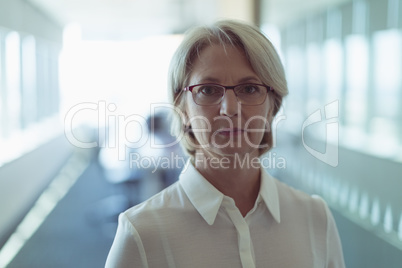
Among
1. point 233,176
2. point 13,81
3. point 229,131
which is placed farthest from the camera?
point 13,81

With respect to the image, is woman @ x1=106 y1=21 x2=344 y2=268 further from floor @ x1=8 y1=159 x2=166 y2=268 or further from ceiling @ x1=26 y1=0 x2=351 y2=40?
ceiling @ x1=26 y1=0 x2=351 y2=40

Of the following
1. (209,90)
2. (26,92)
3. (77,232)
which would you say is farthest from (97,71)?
(209,90)

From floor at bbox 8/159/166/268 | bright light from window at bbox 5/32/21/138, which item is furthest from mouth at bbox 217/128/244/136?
bright light from window at bbox 5/32/21/138

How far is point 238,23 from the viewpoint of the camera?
1.09 metres

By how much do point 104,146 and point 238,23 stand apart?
5.62 metres

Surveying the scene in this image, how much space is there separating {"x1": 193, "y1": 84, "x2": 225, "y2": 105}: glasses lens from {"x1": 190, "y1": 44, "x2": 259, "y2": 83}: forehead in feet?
0.07

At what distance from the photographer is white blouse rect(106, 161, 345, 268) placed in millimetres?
959

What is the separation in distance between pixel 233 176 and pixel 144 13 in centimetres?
819

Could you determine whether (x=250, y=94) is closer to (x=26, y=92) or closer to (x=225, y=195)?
(x=225, y=195)

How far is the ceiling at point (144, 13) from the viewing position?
12.0 feet

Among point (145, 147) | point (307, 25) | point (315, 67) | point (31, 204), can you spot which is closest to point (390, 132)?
point (315, 67)

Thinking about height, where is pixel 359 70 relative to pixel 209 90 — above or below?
above

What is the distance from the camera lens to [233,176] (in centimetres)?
110

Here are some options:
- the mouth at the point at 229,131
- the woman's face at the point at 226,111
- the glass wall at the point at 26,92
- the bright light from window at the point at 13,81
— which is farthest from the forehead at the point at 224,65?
the bright light from window at the point at 13,81
